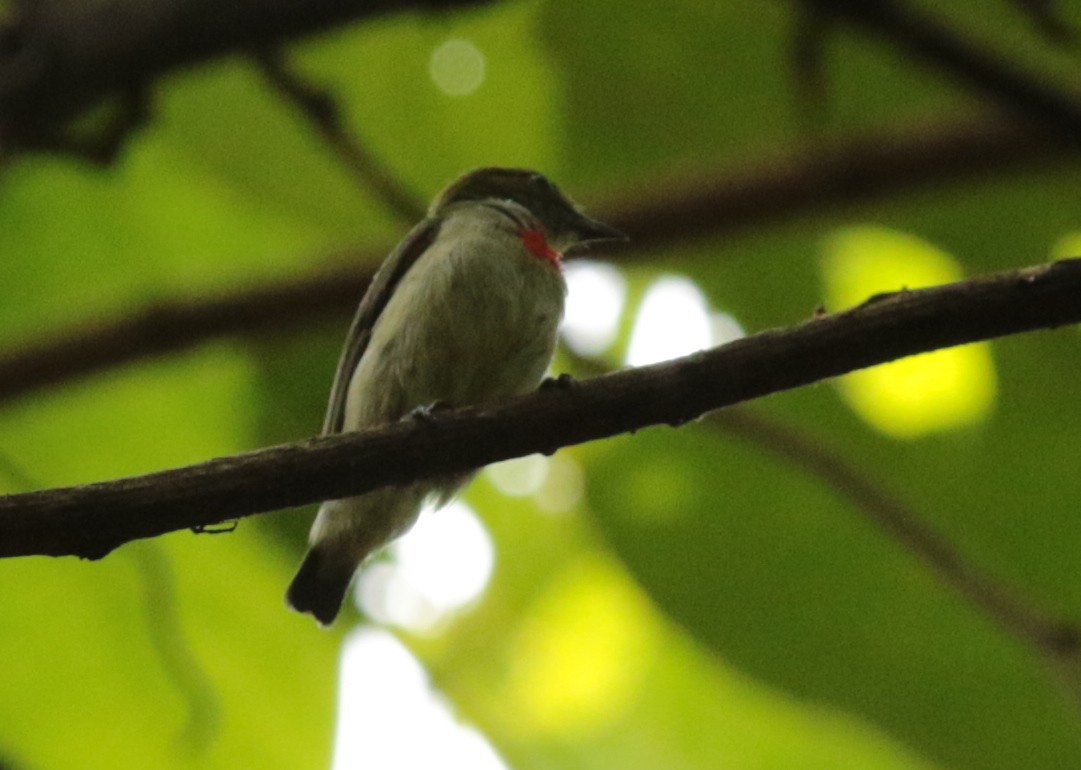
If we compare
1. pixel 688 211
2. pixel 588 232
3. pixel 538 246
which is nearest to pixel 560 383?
pixel 688 211

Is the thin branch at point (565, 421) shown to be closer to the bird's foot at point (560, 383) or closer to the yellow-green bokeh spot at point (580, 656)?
the bird's foot at point (560, 383)

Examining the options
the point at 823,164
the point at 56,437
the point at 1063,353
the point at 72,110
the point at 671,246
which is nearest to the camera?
the point at 72,110

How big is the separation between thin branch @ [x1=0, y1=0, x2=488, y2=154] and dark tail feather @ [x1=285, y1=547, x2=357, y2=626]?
5.17 ft

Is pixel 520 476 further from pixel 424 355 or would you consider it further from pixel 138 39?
pixel 138 39

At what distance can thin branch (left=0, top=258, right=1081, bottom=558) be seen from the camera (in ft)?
8.99

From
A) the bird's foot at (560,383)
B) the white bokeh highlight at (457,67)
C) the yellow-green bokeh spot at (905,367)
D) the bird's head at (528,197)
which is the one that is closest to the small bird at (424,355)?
the white bokeh highlight at (457,67)

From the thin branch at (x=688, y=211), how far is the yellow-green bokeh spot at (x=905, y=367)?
2.05 feet

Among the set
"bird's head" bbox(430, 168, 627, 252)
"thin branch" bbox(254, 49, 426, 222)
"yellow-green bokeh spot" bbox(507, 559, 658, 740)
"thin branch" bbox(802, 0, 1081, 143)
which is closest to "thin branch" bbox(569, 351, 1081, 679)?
"thin branch" bbox(254, 49, 426, 222)

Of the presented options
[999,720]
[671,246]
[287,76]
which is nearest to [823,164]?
[671,246]

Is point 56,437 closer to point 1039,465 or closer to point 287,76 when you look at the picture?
point 287,76

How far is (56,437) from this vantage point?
4.28m

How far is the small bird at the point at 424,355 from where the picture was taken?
440 centimetres

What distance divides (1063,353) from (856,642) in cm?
90

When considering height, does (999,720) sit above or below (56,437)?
below
